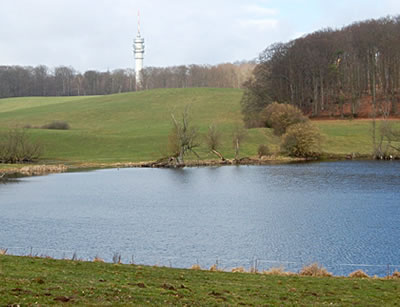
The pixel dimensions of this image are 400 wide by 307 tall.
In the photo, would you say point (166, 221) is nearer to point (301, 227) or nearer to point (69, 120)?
point (301, 227)

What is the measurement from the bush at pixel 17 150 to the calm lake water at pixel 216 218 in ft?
56.1

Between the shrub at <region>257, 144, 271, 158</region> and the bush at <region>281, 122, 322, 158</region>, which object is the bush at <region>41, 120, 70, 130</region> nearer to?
the shrub at <region>257, 144, 271, 158</region>

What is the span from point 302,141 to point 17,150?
39.4m

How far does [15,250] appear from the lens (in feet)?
82.5

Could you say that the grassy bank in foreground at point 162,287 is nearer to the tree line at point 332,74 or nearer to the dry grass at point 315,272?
the dry grass at point 315,272

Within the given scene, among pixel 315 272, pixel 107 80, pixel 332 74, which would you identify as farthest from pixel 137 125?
pixel 107 80

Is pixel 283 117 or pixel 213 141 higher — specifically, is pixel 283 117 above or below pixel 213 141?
above

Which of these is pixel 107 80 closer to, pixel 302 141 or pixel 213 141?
pixel 213 141

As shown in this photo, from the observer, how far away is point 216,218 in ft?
113

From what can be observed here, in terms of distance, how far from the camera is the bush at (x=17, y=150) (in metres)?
74.5

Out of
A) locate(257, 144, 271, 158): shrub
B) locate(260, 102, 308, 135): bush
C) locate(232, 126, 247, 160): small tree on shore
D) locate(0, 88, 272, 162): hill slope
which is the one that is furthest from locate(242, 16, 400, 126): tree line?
locate(257, 144, 271, 158): shrub

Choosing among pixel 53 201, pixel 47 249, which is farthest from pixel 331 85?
pixel 47 249

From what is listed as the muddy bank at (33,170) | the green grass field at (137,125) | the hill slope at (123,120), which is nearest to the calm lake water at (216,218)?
the muddy bank at (33,170)

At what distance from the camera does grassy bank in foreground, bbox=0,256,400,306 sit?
12312mm
